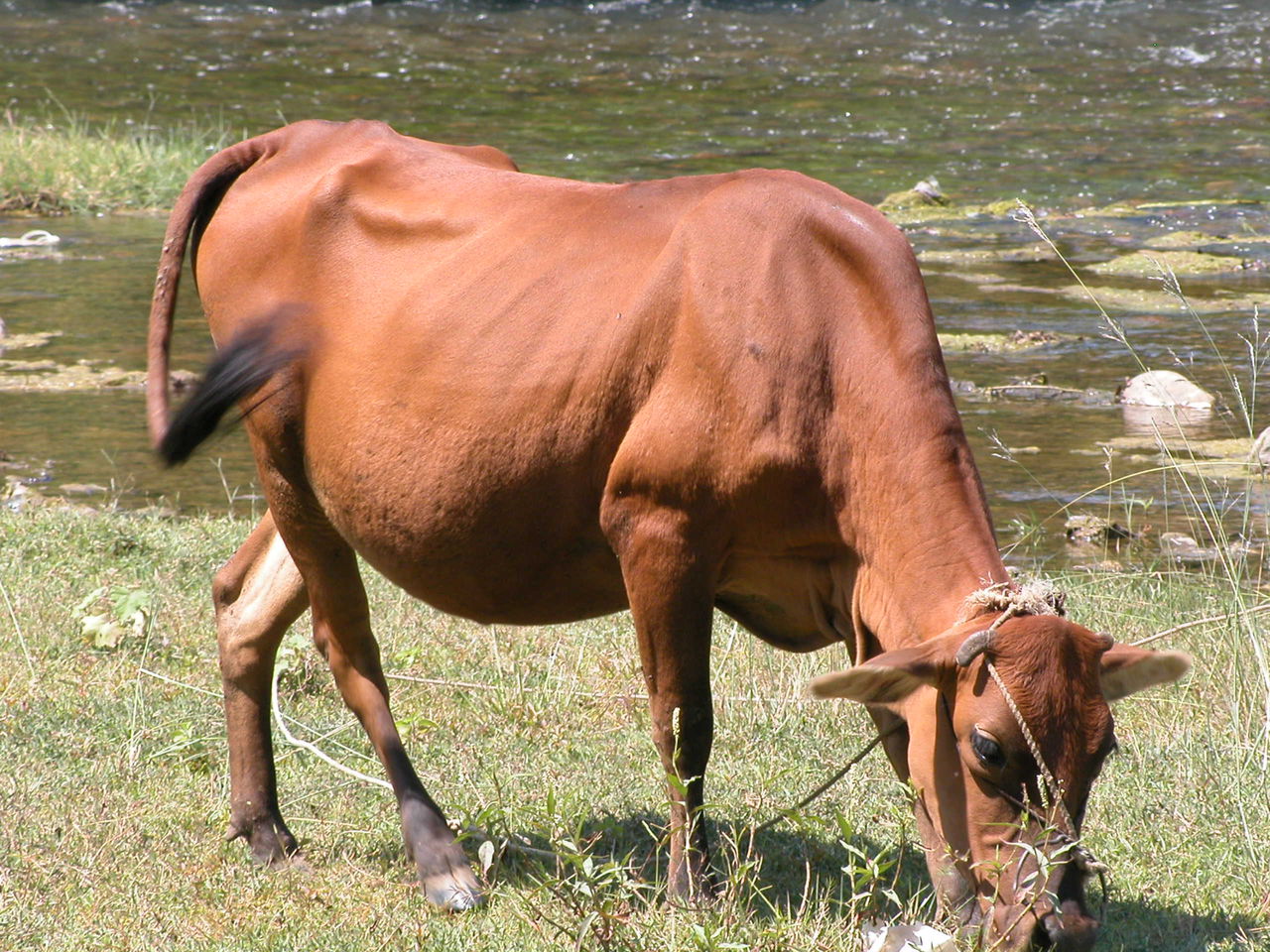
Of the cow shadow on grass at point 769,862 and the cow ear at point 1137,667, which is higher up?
the cow ear at point 1137,667

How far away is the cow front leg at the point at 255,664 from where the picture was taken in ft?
14.1

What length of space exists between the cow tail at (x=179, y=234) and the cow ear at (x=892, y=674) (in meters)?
2.16

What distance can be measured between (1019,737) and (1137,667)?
0.32 meters

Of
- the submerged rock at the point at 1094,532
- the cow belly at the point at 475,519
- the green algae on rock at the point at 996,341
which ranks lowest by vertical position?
the green algae on rock at the point at 996,341

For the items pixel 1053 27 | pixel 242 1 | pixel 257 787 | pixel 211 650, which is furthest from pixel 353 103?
pixel 257 787

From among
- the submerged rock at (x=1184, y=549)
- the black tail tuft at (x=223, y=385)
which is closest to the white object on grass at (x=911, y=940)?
the black tail tuft at (x=223, y=385)

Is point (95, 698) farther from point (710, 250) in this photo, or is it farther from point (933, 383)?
point (933, 383)

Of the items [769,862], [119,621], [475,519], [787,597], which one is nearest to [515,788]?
[769,862]

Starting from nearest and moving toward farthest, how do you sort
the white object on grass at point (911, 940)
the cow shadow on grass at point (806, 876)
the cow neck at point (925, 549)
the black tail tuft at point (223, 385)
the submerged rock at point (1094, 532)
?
1. the white object on grass at point (911, 940)
2. the cow neck at point (925, 549)
3. the cow shadow on grass at point (806, 876)
4. the black tail tuft at point (223, 385)
5. the submerged rock at point (1094, 532)

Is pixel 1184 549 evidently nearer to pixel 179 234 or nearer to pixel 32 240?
pixel 179 234

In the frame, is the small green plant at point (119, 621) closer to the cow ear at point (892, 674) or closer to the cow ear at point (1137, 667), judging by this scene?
the cow ear at point (892, 674)

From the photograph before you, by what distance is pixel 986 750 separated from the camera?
3.08 m

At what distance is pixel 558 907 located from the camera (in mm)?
3721

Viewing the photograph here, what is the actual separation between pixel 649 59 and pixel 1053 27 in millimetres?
7268
